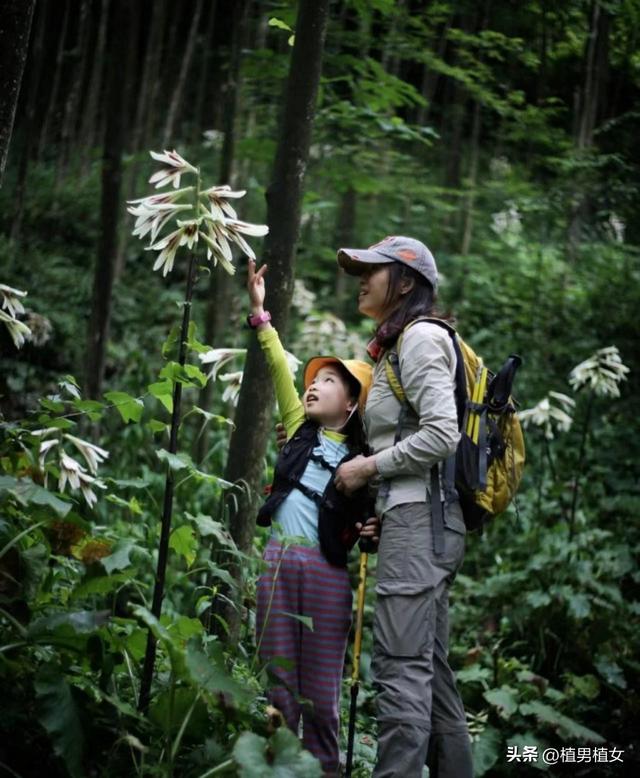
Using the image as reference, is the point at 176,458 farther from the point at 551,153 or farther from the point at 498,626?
the point at 551,153

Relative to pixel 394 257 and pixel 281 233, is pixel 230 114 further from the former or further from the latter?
pixel 394 257

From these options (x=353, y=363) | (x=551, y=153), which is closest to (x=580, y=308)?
(x=551, y=153)

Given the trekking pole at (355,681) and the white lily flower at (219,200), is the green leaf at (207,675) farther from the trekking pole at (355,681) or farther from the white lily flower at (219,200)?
the white lily flower at (219,200)

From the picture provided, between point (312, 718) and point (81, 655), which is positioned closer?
point (81, 655)

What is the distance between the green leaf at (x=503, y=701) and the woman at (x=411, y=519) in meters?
1.48

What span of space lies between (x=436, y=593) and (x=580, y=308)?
912 centimetres

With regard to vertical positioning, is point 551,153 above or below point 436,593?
above

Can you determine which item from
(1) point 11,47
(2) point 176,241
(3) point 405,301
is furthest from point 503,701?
(1) point 11,47

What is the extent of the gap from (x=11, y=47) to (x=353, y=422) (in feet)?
5.81

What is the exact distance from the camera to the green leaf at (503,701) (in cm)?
446

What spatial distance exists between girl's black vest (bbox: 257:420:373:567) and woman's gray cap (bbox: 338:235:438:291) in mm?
646

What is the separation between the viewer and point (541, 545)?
19.9ft

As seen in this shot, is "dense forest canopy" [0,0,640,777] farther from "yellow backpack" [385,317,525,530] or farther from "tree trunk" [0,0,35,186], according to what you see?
"yellow backpack" [385,317,525,530]

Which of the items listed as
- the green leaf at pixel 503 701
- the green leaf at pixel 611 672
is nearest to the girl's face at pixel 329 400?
the green leaf at pixel 503 701
